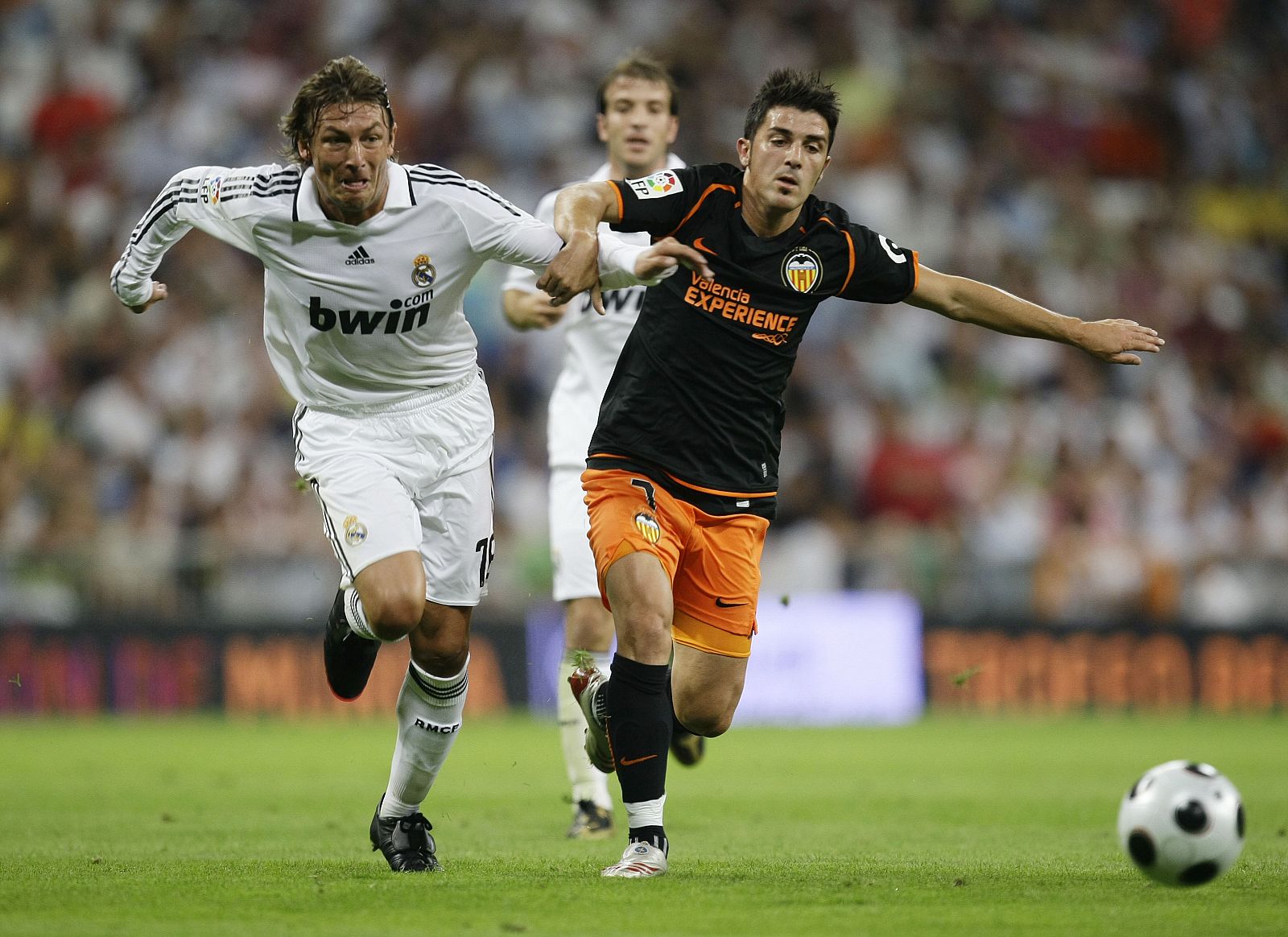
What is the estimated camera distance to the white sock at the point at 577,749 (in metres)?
7.82

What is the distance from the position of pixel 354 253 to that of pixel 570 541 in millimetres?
2388

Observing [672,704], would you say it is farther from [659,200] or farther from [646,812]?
[659,200]

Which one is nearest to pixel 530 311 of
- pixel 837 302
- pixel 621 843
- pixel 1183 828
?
pixel 621 843

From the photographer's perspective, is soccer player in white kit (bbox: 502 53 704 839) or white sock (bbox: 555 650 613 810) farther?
soccer player in white kit (bbox: 502 53 704 839)

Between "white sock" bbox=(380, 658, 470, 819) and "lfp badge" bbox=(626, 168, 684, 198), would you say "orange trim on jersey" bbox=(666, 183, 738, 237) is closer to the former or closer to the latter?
"lfp badge" bbox=(626, 168, 684, 198)

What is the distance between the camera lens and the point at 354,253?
620cm

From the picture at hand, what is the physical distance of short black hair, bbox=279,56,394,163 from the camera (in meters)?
5.97

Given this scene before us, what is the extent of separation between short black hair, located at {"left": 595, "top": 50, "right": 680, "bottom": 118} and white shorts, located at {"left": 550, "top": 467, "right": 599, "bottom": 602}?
1.85 m

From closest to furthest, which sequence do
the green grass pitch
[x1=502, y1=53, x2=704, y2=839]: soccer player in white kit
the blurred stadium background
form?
the green grass pitch
[x1=502, y1=53, x2=704, y2=839]: soccer player in white kit
the blurred stadium background

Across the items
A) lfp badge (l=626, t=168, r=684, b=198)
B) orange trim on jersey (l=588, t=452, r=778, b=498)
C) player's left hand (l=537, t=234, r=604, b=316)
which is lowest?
orange trim on jersey (l=588, t=452, r=778, b=498)

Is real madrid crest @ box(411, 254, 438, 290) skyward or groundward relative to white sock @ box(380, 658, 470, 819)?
skyward

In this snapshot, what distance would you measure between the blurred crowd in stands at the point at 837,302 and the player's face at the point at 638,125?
7.66 meters

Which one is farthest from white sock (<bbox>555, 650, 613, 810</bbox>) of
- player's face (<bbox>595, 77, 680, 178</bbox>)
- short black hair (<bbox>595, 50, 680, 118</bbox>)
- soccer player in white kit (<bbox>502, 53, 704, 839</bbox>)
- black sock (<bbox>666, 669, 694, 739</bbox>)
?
short black hair (<bbox>595, 50, 680, 118</bbox>)

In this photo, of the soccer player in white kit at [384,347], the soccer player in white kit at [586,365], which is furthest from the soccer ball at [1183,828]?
the soccer player in white kit at [586,365]
